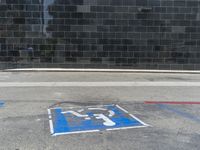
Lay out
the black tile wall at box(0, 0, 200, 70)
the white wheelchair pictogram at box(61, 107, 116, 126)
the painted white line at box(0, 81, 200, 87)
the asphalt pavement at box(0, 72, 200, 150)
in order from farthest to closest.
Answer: the black tile wall at box(0, 0, 200, 70)
the painted white line at box(0, 81, 200, 87)
the white wheelchair pictogram at box(61, 107, 116, 126)
the asphalt pavement at box(0, 72, 200, 150)

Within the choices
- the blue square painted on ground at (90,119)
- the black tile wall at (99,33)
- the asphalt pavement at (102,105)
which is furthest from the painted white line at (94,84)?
the blue square painted on ground at (90,119)

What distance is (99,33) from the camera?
1562cm

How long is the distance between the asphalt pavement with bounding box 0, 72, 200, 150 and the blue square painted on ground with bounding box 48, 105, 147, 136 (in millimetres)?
64

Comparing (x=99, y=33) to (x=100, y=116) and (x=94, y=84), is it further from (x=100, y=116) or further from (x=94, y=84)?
(x=100, y=116)

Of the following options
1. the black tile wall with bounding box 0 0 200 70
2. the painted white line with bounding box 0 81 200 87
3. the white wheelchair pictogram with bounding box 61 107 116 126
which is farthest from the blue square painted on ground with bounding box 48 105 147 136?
the black tile wall with bounding box 0 0 200 70

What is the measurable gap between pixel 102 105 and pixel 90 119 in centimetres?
156

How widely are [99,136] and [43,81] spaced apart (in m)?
7.24

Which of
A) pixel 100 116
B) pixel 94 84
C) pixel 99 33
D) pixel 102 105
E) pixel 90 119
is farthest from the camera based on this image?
pixel 99 33

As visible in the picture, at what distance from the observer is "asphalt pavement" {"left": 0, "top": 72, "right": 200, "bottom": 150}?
5438mm

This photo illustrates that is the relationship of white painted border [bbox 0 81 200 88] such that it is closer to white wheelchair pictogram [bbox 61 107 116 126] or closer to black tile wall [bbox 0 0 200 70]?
black tile wall [bbox 0 0 200 70]

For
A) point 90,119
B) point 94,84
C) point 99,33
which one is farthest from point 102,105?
point 99,33

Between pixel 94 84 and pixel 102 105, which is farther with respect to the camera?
pixel 94 84

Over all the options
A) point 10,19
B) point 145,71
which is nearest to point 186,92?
point 145,71

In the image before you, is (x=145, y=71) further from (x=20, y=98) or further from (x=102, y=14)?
(x=20, y=98)
